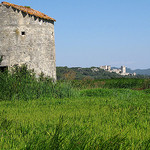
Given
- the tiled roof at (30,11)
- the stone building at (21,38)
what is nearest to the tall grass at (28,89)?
the stone building at (21,38)

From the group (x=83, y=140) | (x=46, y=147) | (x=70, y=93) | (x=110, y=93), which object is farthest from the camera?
(x=110, y=93)

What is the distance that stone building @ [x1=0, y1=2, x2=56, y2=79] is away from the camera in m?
16.2

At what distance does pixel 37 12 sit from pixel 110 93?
850 cm

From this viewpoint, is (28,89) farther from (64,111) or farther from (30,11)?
(30,11)

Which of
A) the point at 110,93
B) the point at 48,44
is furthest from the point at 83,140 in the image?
the point at 48,44

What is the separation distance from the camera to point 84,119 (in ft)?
19.6

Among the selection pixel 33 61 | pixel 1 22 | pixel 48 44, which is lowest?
pixel 33 61

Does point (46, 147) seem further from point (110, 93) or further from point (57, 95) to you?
point (110, 93)

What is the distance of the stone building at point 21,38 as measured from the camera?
53.1ft

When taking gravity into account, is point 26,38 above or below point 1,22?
below

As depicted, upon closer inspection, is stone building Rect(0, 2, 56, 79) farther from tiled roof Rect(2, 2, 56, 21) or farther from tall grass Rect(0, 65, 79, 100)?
tall grass Rect(0, 65, 79, 100)

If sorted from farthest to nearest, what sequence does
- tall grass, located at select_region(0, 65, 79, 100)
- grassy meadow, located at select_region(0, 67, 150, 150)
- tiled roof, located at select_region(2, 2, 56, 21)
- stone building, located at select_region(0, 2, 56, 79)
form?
tiled roof, located at select_region(2, 2, 56, 21) → stone building, located at select_region(0, 2, 56, 79) → tall grass, located at select_region(0, 65, 79, 100) → grassy meadow, located at select_region(0, 67, 150, 150)

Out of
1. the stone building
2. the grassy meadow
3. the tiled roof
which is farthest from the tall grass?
the tiled roof

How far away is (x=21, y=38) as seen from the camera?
16312mm
